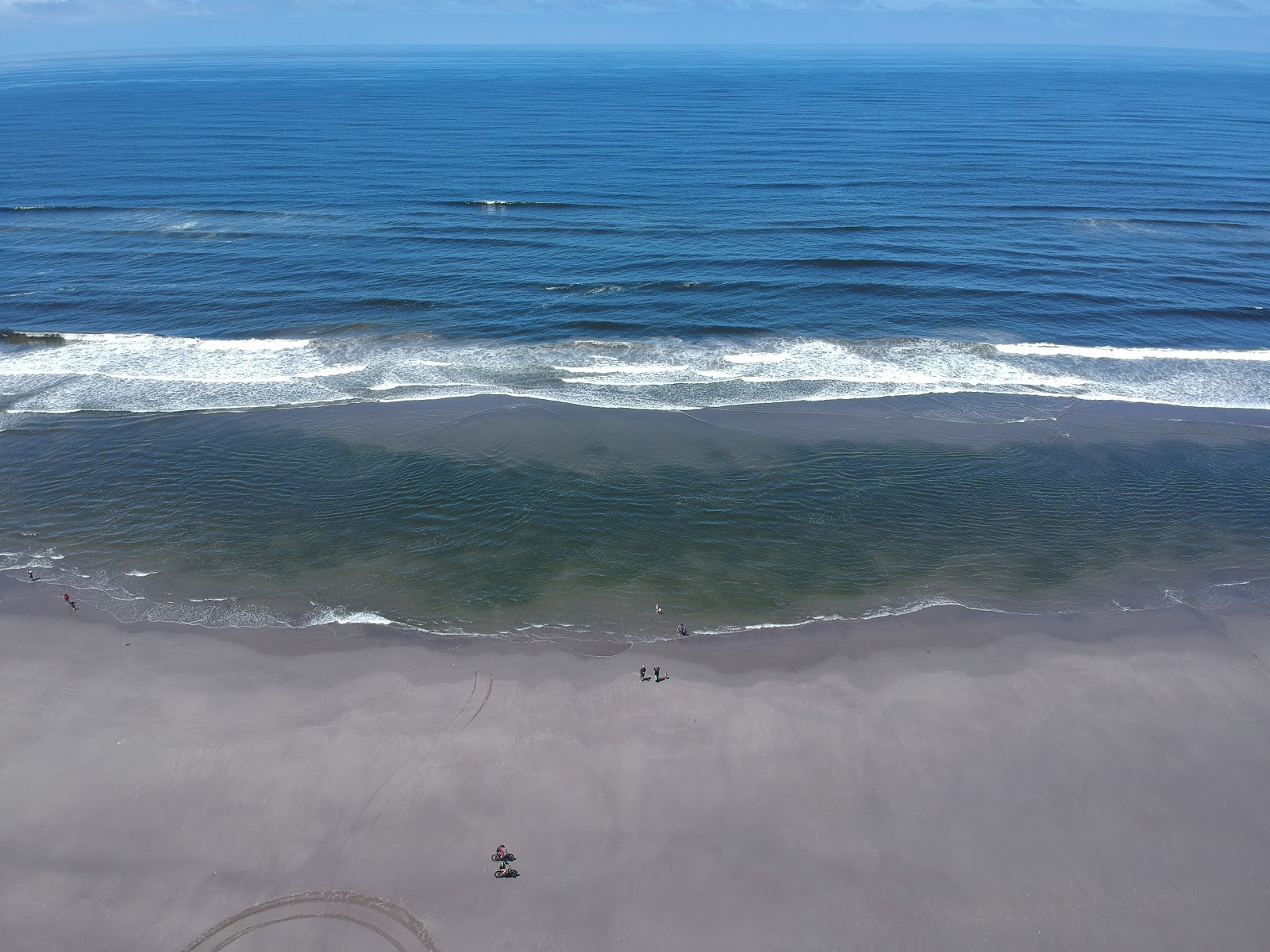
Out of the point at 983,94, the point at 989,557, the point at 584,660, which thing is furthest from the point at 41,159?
the point at 983,94

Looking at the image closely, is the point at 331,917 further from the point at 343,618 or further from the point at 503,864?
the point at 343,618

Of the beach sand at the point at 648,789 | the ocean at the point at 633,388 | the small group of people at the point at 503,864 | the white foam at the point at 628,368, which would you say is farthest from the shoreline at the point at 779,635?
the white foam at the point at 628,368

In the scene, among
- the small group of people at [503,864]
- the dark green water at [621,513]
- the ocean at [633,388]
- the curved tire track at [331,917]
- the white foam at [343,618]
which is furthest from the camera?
the ocean at [633,388]

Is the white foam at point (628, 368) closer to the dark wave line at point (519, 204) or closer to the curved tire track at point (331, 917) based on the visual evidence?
the dark wave line at point (519, 204)

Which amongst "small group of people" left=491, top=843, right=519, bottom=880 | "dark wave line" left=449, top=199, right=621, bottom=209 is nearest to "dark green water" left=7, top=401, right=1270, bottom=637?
"small group of people" left=491, top=843, right=519, bottom=880

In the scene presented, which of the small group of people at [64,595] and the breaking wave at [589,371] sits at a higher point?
the breaking wave at [589,371]

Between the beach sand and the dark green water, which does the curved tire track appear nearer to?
the beach sand

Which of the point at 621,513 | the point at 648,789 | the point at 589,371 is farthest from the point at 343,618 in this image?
the point at 589,371
